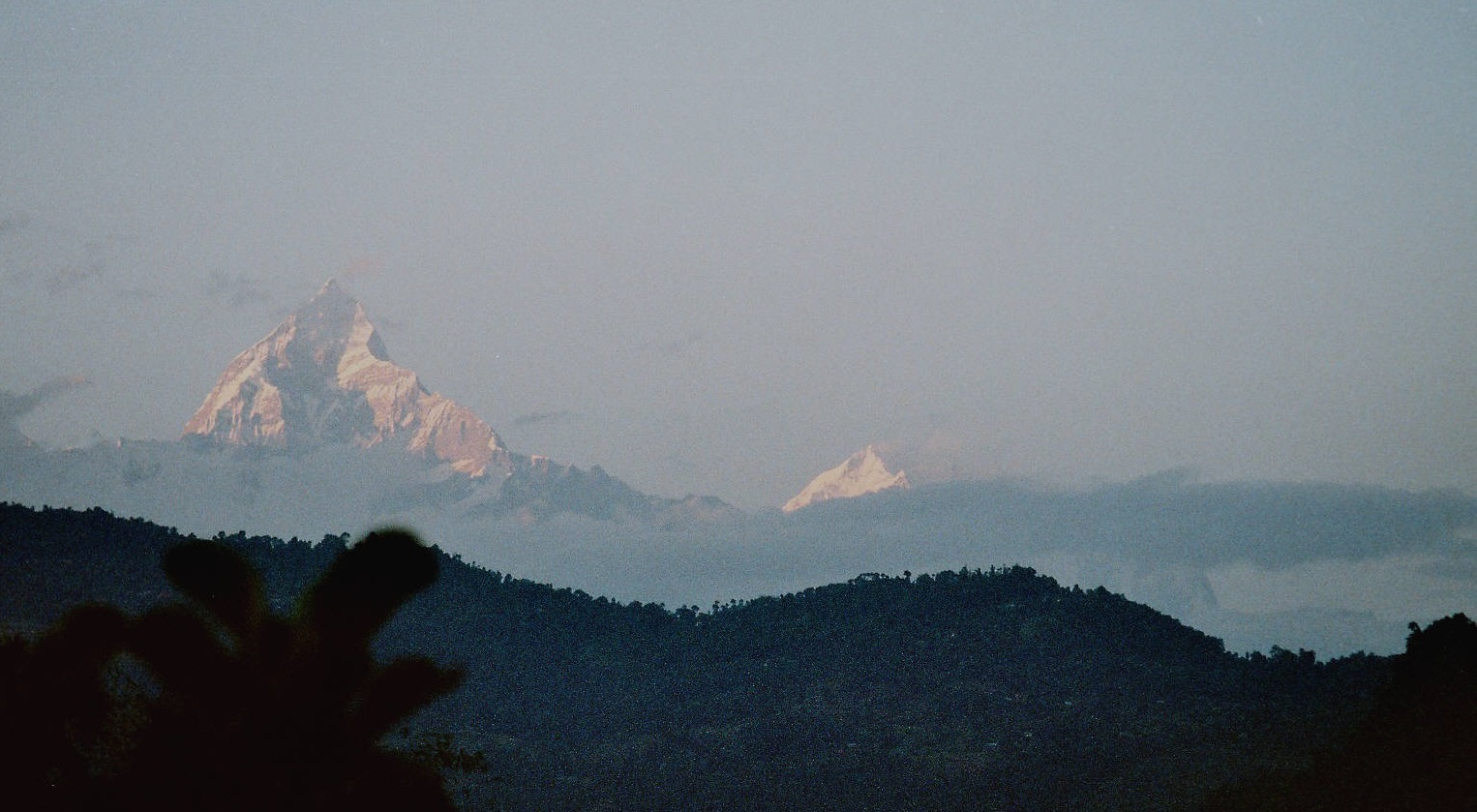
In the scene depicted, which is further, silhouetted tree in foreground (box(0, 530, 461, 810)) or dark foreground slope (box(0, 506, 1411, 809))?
dark foreground slope (box(0, 506, 1411, 809))

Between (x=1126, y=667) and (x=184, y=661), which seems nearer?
(x=184, y=661)

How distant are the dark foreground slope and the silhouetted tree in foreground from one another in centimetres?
11402

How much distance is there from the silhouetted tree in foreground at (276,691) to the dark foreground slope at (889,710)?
11402 cm

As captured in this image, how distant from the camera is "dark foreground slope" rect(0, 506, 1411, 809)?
484 ft

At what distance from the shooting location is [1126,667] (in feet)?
582

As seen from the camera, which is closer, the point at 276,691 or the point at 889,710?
the point at 276,691

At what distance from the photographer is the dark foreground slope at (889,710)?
148 metres

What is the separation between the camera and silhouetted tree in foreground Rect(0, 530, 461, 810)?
Result: 20656 mm

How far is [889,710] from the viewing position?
569 feet

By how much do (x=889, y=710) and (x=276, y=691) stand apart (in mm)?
157158

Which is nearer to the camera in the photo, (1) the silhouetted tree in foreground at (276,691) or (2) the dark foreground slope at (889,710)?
(1) the silhouetted tree in foreground at (276,691)

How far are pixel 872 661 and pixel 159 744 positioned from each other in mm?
171376

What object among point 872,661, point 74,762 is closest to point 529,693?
point 872,661

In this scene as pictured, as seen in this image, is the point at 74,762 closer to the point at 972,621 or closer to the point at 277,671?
the point at 277,671
